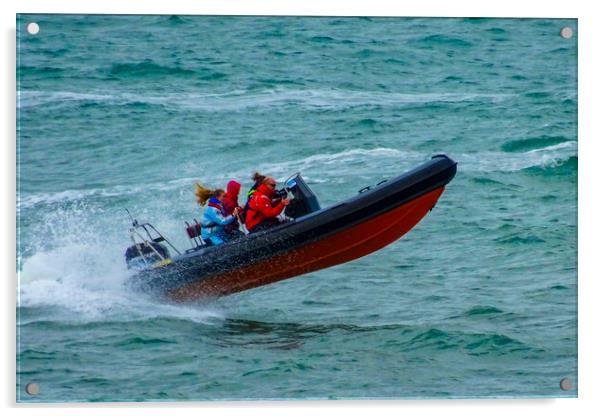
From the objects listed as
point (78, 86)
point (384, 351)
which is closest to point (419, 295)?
point (384, 351)

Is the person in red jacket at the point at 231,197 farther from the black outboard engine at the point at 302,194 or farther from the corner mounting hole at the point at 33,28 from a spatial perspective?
the corner mounting hole at the point at 33,28

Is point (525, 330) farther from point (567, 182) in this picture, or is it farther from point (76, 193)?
point (76, 193)

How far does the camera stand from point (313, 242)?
10008mm

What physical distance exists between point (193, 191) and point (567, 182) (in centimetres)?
242

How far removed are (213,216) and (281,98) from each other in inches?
34.9

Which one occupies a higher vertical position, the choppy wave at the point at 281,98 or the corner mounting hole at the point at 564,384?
the choppy wave at the point at 281,98

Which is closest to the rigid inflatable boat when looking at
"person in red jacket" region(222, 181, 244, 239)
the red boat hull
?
the red boat hull

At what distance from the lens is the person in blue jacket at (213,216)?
10.0 meters

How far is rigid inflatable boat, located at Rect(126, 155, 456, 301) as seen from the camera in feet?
32.7

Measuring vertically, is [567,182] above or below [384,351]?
above

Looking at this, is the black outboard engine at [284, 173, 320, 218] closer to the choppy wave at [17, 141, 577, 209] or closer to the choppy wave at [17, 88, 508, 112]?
the choppy wave at [17, 141, 577, 209]

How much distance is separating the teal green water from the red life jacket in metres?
0.13

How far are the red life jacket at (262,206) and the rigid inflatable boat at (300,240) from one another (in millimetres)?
94

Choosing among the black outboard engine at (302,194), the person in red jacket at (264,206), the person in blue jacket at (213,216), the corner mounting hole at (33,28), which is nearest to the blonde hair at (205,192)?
the person in blue jacket at (213,216)
